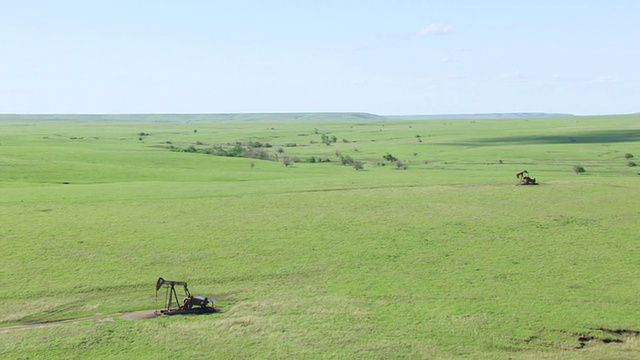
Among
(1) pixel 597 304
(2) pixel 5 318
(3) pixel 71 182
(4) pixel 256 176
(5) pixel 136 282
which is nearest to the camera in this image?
(2) pixel 5 318

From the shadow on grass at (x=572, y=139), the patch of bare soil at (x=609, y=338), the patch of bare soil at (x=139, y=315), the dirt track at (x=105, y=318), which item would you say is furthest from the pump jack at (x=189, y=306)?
the shadow on grass at (x=572, y=139)

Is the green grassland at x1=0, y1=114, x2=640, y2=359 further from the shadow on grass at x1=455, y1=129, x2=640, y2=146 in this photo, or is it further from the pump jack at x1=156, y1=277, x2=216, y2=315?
the shadow on grass at x1=455, y1=129, x2=640, y2=146

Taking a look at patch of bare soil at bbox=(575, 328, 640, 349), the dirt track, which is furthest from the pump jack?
patch of bare soil at bbox=(575, 328, 640, 349)

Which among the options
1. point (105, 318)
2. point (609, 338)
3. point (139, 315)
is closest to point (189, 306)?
point (139, 315)

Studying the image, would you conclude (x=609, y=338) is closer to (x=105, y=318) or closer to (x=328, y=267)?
(x=328, y=267)

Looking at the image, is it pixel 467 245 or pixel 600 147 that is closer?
pixel 467 245

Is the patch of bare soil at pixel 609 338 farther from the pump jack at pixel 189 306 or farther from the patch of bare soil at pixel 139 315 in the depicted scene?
the patch of bare soil at pixel 139 315

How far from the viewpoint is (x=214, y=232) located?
47.3 m

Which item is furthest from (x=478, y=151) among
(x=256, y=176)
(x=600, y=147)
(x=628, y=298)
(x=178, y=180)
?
(x=628, y=298)

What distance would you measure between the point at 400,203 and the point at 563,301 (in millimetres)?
24956

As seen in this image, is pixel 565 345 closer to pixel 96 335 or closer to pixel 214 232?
pixel 96 335

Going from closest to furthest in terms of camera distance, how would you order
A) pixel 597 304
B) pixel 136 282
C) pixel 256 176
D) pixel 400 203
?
pixel 597 304 < pixel 136 282 < pixel 400 203 < pixel 256 176

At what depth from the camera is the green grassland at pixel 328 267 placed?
29109 mm

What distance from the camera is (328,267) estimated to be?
3994cm
